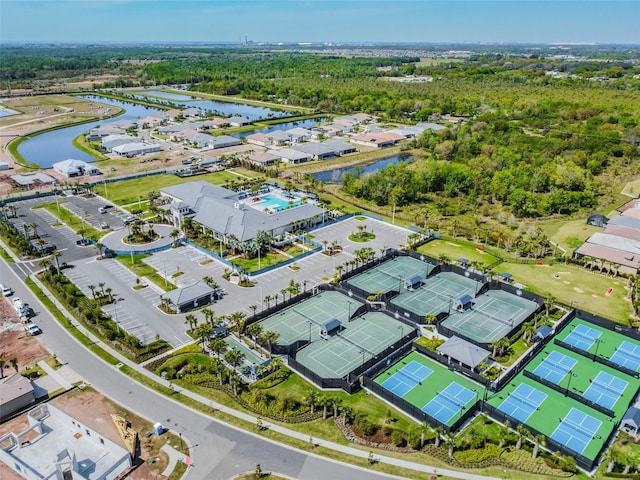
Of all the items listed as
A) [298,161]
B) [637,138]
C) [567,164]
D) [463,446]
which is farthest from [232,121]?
[463,446]

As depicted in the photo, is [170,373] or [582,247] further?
[582,247]

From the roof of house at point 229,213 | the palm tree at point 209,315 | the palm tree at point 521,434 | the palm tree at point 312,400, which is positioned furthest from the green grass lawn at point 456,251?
the palm tree at point 312,400

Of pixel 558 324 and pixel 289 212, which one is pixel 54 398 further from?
pixel 558 324

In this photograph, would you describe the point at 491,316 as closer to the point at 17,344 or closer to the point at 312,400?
the point at 312,400

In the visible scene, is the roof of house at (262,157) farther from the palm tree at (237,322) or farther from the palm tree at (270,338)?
the palm tree at (270,338)

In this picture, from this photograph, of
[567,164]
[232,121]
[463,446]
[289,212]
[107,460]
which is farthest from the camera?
[232,121]
